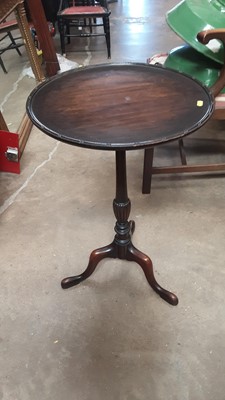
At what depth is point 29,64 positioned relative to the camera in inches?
107

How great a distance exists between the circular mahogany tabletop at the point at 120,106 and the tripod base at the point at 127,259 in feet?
1.92

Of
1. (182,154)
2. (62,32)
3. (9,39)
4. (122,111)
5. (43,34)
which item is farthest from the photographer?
(62,32)

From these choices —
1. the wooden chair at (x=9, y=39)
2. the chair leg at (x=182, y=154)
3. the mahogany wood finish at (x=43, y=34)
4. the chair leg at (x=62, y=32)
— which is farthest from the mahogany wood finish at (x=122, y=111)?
the chair leg at (x=62, y=32)

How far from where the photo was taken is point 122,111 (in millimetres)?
1097

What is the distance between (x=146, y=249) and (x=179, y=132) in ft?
2.67

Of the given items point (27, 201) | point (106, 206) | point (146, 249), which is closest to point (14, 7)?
point (27, 201)

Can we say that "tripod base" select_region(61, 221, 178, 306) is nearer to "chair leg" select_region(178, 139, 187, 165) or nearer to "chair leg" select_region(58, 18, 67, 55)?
"chair leg" select_region(178, 139, 187, 165)

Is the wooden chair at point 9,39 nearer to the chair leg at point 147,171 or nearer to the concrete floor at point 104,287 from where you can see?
the concrete floor at point 104,287

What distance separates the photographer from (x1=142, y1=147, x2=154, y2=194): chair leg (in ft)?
5.97

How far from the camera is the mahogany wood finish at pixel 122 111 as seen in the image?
98cm

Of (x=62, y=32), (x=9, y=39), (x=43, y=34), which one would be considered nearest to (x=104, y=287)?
(x=9, y=39)

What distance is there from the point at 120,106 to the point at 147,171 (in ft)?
2.61

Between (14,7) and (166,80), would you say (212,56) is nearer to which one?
(166,80)

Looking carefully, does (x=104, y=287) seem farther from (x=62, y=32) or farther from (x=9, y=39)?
(x=62, y=32)
